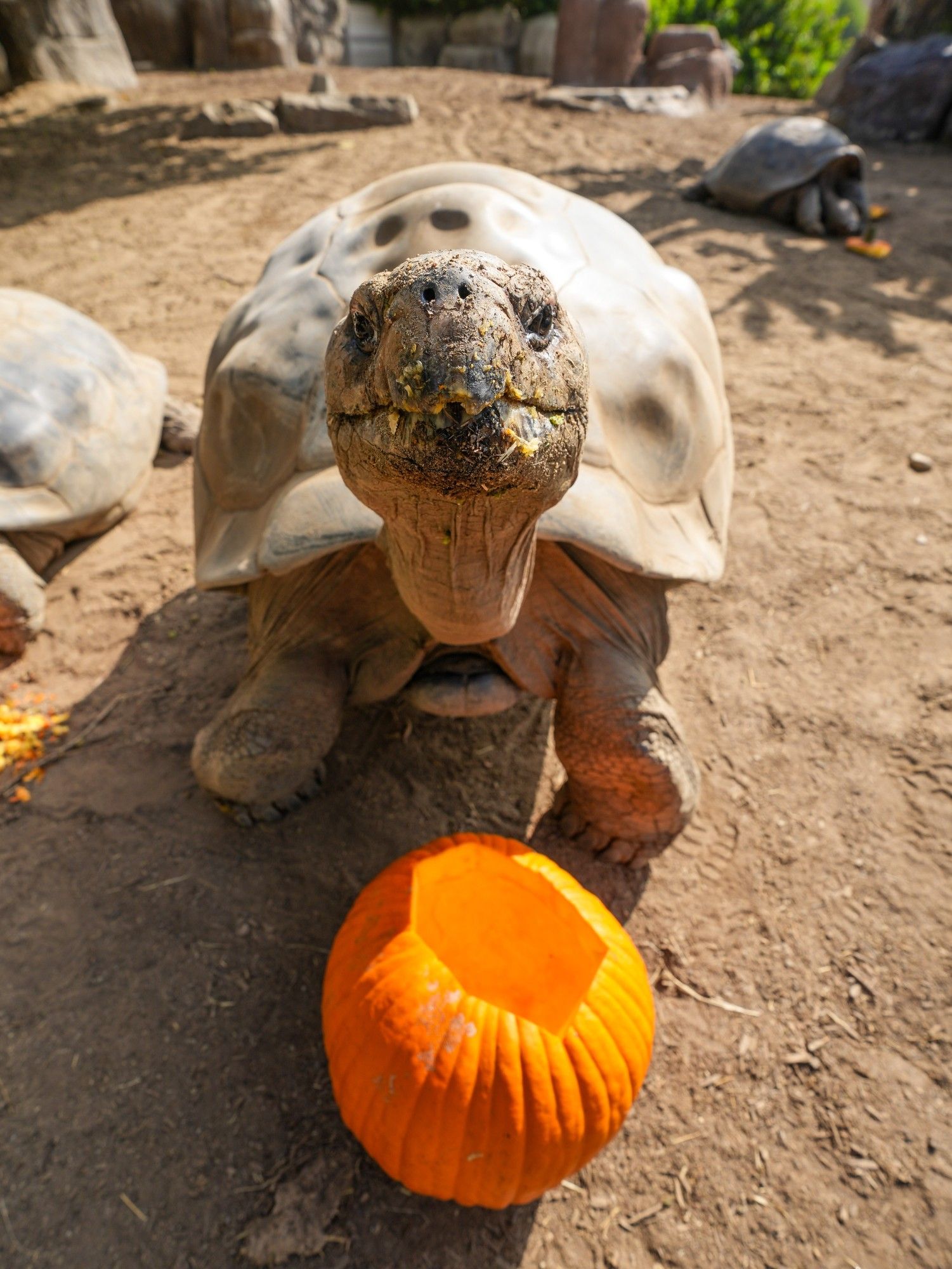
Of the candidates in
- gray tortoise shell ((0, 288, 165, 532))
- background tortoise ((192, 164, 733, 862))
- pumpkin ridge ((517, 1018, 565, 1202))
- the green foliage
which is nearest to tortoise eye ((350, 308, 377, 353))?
background tortoise ((192, 164, 733, 862))

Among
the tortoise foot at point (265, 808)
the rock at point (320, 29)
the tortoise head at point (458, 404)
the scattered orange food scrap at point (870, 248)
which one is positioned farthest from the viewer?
the rock at point (320, 29)

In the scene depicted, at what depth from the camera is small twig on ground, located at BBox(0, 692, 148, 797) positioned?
2.30m

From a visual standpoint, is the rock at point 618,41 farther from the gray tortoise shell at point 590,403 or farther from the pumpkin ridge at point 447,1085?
the pumpkin ridge at point 447,1085

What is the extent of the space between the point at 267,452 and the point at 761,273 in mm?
4940

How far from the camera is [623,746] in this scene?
188 cm

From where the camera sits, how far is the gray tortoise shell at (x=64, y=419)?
2908 mm

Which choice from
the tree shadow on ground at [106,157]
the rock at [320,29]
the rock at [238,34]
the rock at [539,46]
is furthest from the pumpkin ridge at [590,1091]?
the rock at [539,46]

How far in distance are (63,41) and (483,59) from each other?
8248mm

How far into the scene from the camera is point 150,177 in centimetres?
712

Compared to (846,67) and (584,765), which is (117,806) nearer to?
(584,765)

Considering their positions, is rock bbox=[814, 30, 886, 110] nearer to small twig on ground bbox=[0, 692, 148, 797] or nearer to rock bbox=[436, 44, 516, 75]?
rock bbox=[436, 44, 516, 75]

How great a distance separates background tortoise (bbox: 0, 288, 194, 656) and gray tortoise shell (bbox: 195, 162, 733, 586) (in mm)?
1054

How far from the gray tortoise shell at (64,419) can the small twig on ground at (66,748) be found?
832mm

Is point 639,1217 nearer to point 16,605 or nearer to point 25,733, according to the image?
point 25,733
